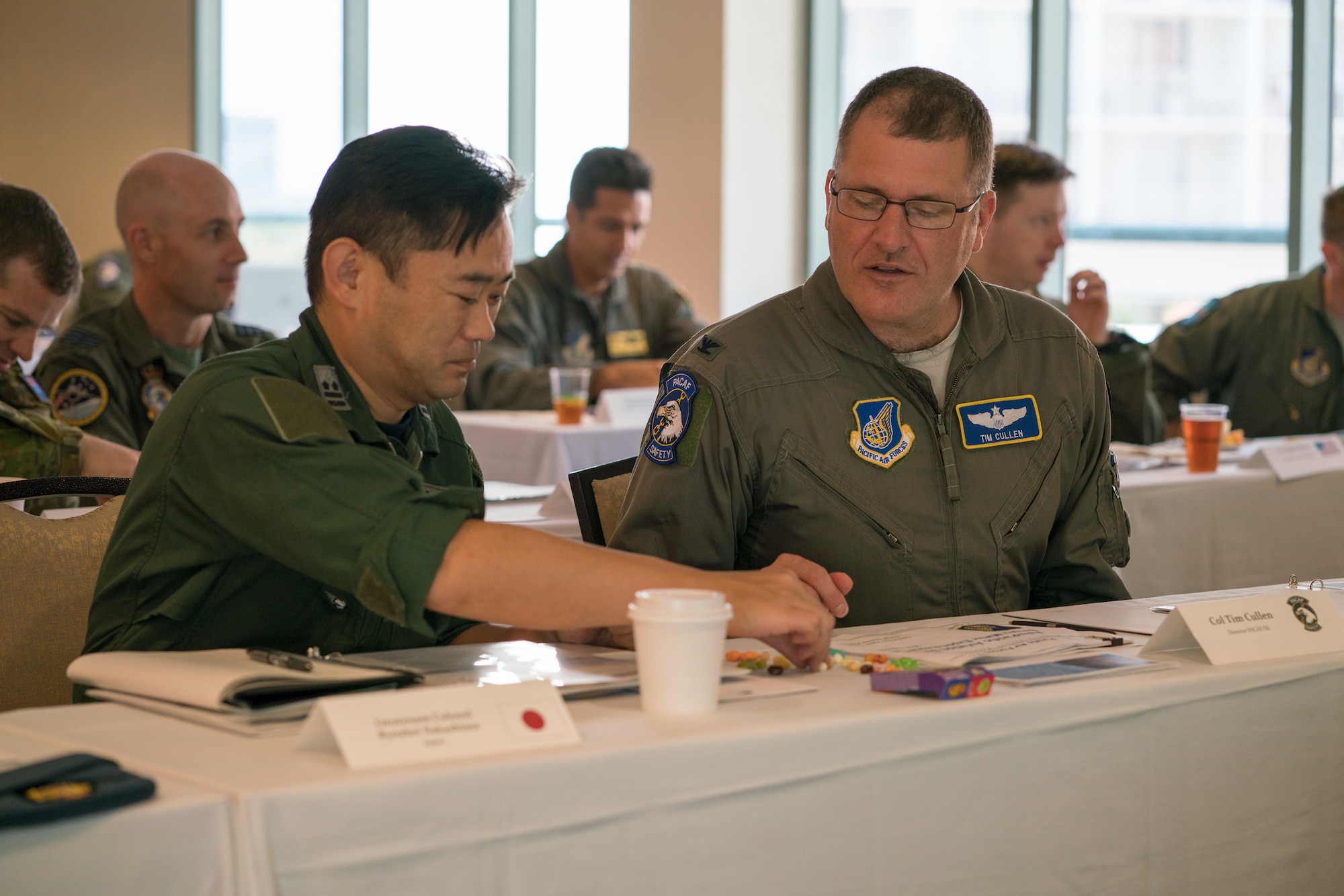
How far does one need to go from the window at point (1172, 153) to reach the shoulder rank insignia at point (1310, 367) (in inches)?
84.7

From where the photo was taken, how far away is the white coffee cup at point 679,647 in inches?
39.1

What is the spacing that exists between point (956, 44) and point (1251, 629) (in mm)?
5645

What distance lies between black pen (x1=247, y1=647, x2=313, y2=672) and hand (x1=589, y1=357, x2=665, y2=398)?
305cm

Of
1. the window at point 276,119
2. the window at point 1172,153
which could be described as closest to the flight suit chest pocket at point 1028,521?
the window at point 1172,153

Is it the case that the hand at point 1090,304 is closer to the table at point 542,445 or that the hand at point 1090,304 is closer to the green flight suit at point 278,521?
the table at point 542,445

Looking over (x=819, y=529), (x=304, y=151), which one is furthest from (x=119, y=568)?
(x=304, y=151)

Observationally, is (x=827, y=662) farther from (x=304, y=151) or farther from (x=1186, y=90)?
(x=304, y=151)

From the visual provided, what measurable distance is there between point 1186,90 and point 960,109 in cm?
495

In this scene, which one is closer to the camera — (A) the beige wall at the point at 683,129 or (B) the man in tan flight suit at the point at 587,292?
(B) the man in tan flight suit at the point at 587,292

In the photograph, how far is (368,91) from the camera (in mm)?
8359

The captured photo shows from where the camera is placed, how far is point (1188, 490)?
2.90 m

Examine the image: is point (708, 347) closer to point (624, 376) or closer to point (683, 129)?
point (624, 376)

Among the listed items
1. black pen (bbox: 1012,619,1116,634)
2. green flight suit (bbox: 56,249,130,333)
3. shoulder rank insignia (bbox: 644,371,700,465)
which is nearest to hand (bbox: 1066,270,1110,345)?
shoulder rank insignia (bbox: 644,371,700,465)

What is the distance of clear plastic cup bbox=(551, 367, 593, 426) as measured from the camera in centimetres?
364
